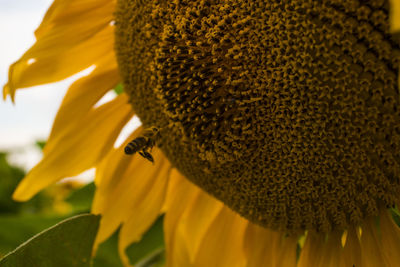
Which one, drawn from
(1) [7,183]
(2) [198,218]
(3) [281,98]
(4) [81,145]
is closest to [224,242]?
(2) [198,218]

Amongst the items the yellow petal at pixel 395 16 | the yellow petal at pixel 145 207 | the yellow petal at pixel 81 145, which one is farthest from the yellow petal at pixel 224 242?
the yellow petal at pixel 395 16

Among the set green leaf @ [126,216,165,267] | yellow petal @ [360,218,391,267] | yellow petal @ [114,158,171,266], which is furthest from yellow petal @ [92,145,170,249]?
yellow petal @ [360,218,391,267]

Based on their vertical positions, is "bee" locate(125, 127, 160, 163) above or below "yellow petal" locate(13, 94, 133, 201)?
above

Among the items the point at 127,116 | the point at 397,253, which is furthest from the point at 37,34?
the point at 397,253

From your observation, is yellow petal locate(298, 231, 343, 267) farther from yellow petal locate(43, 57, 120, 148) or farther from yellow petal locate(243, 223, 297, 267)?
yellow petal locate(43, 57, 120, 148)

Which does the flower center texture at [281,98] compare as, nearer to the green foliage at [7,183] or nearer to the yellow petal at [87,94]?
the yellow petal at [87,94]

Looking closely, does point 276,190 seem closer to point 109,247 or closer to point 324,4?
point 324,4
